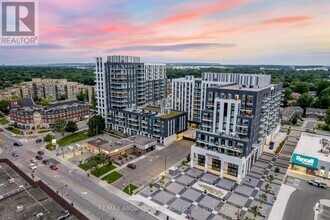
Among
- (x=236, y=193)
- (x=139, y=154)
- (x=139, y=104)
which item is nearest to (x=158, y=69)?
(x=139, y=104)

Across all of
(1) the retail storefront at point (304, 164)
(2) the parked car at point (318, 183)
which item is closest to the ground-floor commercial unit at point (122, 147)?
(1) the retail storefront at point (304, 164)

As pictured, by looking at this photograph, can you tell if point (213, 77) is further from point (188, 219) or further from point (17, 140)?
point (17, 140)

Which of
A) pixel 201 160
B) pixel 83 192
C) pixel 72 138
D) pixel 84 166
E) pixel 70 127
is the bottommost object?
pixel 83 192

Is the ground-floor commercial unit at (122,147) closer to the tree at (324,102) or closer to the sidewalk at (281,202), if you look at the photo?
the sidewalk at (281,202)

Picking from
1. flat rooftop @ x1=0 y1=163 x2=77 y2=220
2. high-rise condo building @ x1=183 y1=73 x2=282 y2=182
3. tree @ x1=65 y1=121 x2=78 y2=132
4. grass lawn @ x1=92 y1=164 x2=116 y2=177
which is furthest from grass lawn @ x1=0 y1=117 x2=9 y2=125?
high-rise condo building @ x1=183 y1=73 x2=282 y2=182

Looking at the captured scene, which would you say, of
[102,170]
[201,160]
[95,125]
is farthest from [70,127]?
[201,160]

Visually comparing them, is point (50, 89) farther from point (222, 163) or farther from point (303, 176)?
point (303, 176)
